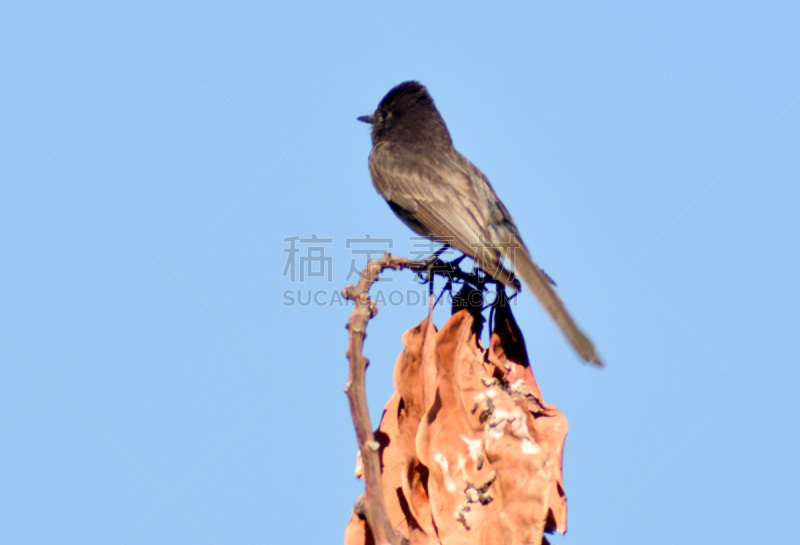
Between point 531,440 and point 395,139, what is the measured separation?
450 cm

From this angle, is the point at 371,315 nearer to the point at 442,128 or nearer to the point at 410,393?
the point at 410,393

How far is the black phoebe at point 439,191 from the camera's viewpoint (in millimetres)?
5012

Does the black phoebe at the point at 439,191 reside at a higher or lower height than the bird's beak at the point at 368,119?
lower

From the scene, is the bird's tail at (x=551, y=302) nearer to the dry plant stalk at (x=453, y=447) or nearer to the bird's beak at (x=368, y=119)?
the dry plant stalk at (x=453, y=447)

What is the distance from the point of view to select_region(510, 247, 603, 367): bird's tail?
3885mm

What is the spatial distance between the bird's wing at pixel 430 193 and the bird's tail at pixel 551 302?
0.40 meters

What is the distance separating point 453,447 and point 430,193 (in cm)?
348

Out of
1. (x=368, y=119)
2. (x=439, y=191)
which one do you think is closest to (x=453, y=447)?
(x=439, y=191)

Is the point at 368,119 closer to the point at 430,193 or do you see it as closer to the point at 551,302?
the point at 430,193

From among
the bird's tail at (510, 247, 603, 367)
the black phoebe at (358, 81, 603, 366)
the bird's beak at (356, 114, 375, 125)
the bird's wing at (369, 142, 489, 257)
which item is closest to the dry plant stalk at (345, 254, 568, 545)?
the bird's tail at (510, 247, 603, 367)

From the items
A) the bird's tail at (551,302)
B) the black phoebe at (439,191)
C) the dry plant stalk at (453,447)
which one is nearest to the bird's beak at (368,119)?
the black phoebe at (439,191)

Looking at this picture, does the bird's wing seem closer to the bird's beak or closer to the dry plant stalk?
the bird's beak

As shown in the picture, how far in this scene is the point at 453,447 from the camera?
121 inches

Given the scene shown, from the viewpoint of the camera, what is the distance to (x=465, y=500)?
2.96 metres
